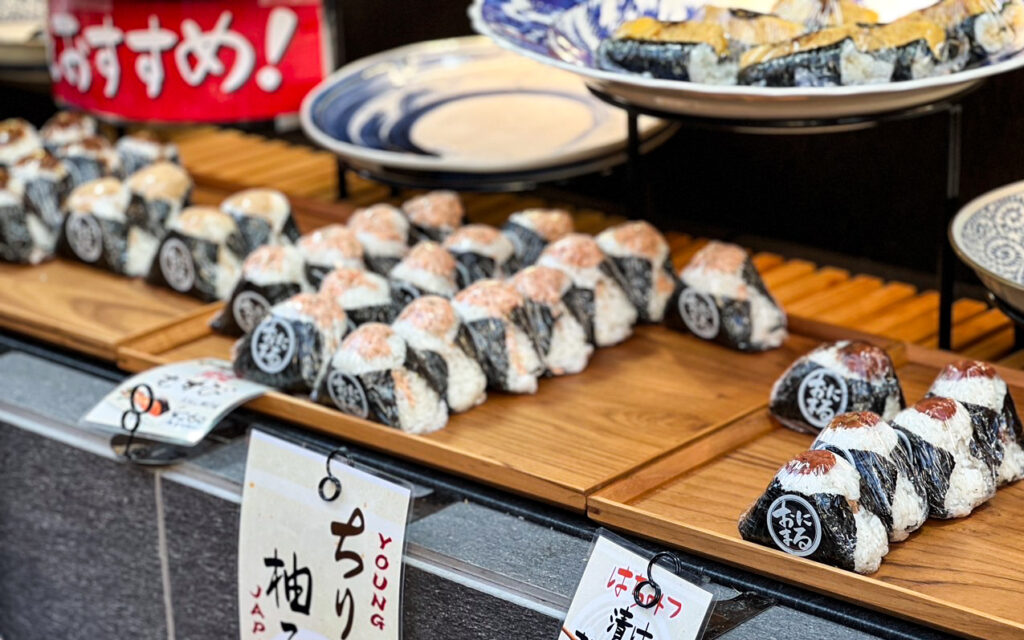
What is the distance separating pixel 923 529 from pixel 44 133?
5.82ft

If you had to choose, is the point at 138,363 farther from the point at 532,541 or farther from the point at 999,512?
the point at 999,512

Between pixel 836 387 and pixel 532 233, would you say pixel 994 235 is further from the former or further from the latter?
pixel 532 233

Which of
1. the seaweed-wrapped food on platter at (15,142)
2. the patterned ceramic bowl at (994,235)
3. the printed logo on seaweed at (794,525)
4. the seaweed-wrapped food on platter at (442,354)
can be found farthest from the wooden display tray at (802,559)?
the seaweed-wrapped food on platter at (15,142)

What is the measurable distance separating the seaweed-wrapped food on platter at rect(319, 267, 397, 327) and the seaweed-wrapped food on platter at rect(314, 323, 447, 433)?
0.50 ft

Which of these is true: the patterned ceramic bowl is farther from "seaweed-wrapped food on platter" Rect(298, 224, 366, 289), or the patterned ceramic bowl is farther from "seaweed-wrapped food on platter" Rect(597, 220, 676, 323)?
"seaweed-wrapped food on platter" Rect(298, 224, 366, 289)

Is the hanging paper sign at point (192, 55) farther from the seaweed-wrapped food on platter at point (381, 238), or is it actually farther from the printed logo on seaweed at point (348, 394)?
the printed logo on seaweed at point (348, 394)

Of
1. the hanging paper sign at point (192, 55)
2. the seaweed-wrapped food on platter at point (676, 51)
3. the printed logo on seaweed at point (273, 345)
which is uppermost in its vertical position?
the seaweed-wrapped food on platter at point (676, 51)

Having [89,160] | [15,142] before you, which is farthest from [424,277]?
[15,142]

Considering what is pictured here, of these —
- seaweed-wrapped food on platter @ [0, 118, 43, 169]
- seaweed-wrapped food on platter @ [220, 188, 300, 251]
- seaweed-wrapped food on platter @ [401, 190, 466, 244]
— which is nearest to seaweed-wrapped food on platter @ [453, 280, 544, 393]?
seaweed-wrapped food on platter @ [401, 190, 466, 244]

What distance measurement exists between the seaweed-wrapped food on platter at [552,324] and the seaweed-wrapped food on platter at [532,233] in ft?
0.58

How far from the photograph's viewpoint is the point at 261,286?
1.76 metres

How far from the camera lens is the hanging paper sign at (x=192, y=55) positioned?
221 cm

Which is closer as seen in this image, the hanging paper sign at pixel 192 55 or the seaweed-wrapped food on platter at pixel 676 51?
the seaweed-wrapped food on platter at pixel 676 51

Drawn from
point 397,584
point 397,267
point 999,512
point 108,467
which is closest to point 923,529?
point 999,512
